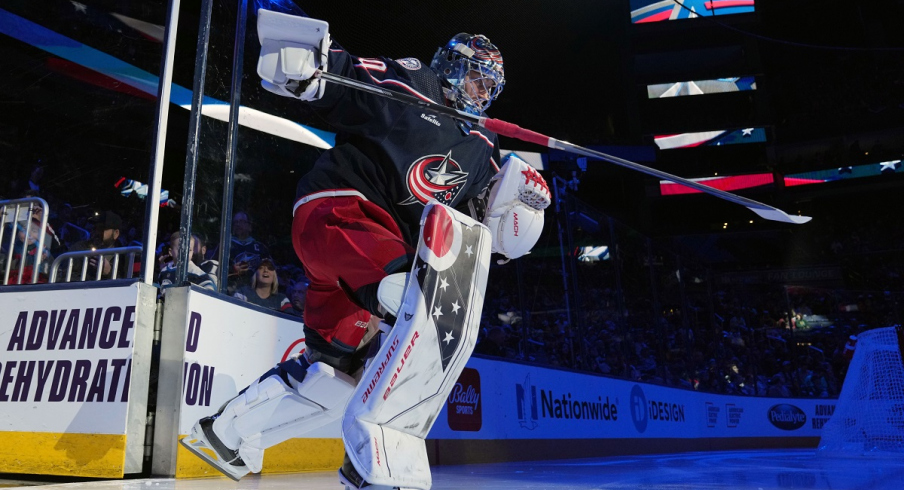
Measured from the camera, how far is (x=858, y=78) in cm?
1967

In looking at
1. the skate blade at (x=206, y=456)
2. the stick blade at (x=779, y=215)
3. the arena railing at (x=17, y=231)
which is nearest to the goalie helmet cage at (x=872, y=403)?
the stick blade at (x=779, y=215)

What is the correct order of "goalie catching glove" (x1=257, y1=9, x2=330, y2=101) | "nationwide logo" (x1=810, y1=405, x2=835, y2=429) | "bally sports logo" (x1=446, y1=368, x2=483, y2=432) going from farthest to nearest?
"nationwide logo" (x1=810, y1=405, x2=835, y2=429)
"bally sports logo" (x1=446, y1=368, x2=483, y2=432)
"goalie catching glove" (x1=257, y1=9, x2=330, y2=101)

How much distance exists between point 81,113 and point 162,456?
3.42 meters

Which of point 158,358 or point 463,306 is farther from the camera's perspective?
point 158,358

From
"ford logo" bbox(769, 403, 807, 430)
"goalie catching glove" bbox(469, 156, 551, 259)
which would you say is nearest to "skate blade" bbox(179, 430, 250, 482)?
"goalie catching glove" bbox(469, 156, 551, 259)

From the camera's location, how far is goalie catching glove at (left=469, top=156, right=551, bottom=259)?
243 cm

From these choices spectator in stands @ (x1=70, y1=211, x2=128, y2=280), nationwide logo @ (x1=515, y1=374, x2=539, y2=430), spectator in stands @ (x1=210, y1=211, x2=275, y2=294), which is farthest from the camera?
nationwide logo @ (x1=515, y1=374, x2=539, y2=430)

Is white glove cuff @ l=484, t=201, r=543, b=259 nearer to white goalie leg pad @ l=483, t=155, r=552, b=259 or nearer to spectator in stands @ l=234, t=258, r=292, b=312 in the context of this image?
white goalie leg pad @ l=483, t=155, r=552, b=259

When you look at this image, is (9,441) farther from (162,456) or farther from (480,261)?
(480,261)

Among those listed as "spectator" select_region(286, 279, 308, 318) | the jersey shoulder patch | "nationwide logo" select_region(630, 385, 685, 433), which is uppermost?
the jersey shoulder patch

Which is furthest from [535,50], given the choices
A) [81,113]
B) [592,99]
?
[81,113]

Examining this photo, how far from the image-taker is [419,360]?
62.7 inches

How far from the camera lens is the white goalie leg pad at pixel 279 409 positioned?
2.11 meters

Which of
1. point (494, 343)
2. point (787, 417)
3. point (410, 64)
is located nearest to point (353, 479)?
point (410, 64)
